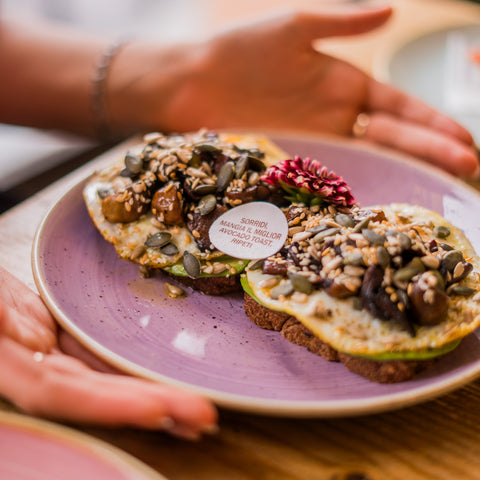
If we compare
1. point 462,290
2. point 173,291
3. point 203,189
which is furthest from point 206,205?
point 462,290

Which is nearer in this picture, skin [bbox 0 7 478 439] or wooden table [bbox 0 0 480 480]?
wooden table [bbox 0 0 480 480]

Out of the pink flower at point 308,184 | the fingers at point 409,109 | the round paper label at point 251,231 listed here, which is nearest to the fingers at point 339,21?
the fingers at point 409,109

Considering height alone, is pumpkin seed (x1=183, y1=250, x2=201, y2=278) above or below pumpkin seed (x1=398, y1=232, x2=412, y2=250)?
below

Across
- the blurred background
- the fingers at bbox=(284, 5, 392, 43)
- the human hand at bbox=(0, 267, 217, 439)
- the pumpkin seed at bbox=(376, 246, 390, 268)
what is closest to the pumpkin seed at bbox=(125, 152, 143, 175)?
the human hand at bbox=(0, 267, 217, 439)

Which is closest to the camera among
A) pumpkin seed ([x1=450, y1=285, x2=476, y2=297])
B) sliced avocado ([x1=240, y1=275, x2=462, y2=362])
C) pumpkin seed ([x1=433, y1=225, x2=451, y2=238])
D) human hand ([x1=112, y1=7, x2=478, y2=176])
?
sliced avocado ([x1=240, y1=275, x2=462, y2=362])

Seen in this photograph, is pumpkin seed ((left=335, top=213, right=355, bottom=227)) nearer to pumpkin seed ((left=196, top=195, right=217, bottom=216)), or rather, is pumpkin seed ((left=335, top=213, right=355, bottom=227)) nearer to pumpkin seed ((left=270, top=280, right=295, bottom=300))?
pumpkin seed ((left=270, top=280, right=295, bottom=300))

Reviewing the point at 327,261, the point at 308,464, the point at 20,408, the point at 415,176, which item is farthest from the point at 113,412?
the point at 415,176

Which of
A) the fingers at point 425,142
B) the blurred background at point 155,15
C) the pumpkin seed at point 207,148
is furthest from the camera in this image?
the blurred background at point 155,15

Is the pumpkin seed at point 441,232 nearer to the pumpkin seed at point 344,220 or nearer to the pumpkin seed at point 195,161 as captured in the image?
the pumpkin seed at point 344,220
